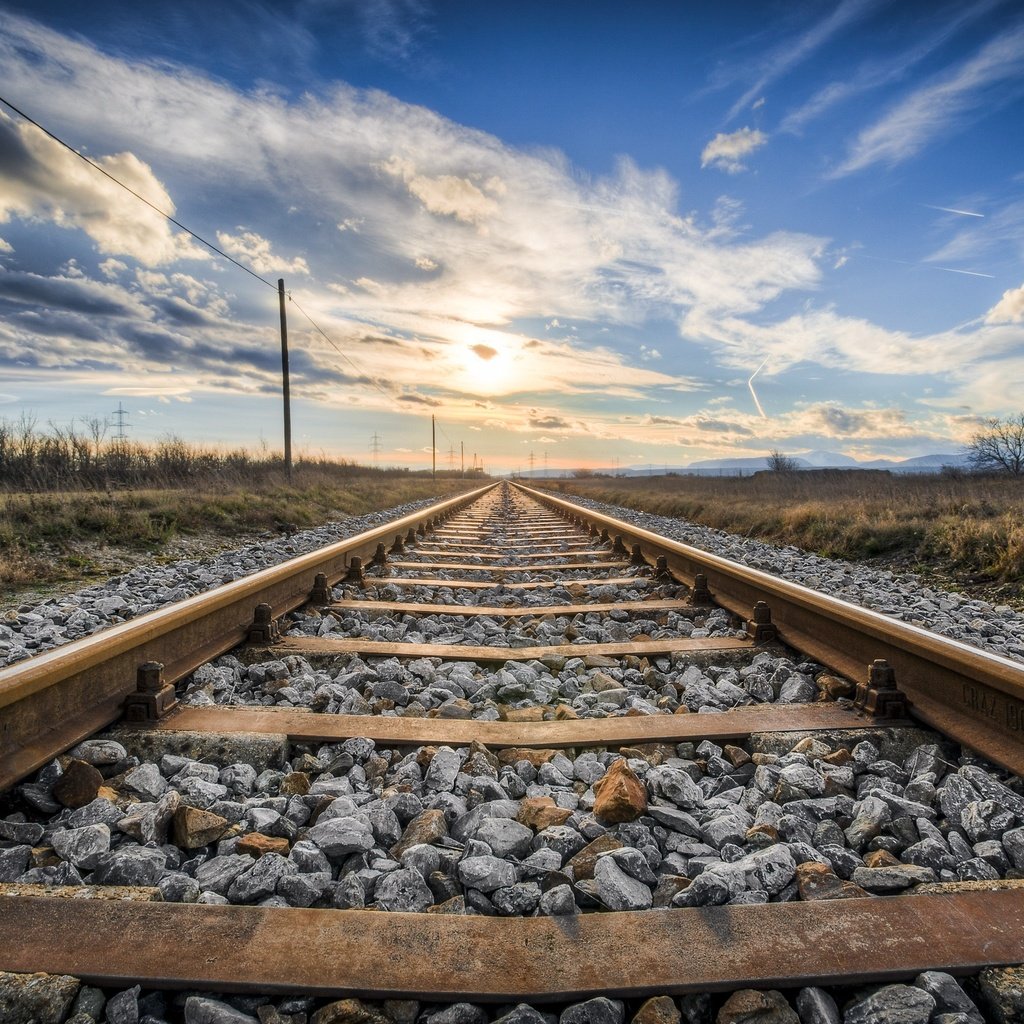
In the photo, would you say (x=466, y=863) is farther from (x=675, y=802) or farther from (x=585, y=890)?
(x=675, y=802)

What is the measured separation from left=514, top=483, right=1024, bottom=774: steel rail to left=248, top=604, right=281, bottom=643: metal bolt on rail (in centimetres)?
256

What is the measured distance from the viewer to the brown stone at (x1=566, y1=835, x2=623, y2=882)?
1.53 metres

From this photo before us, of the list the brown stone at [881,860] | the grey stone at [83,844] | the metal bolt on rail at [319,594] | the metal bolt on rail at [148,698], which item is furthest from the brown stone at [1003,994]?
the metal bolt on rail at [319,594]

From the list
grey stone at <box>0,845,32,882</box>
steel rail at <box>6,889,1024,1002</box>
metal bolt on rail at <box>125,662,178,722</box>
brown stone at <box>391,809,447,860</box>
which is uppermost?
metal bolt on rail at <box>125,662,178,722</box>

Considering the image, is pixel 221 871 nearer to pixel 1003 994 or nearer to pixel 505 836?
pixel 505 836

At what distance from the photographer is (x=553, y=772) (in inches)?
79.7

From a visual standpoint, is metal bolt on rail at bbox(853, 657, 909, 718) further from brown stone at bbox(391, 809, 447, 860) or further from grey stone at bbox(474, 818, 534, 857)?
brown stone at bbox(391, 809, 447, 860)

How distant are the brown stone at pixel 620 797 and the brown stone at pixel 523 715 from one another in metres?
0.63

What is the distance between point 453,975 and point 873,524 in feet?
29.3

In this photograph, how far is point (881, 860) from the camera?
5.17 feet

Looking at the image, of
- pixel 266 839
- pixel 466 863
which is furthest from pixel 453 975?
pixel 266 839

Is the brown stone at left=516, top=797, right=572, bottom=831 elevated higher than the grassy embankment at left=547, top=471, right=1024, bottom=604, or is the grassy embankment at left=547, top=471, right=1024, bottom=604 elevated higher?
the grassy embankment at left=547, top=471, right=1024, bottom=604

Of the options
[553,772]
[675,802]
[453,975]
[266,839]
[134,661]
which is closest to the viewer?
[453,975]

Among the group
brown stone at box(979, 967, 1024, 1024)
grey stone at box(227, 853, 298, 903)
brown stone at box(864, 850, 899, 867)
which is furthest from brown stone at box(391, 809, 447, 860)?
brown stone at box(979, 967, 1024, 1024)
